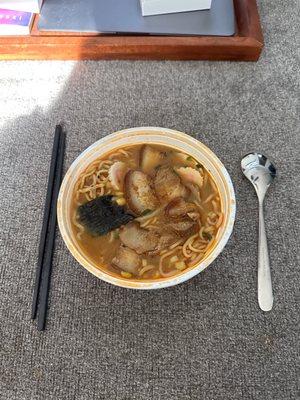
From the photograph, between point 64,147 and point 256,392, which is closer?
point 256,392

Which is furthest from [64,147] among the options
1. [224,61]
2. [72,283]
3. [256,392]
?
[256,392]

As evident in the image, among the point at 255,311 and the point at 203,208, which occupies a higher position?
the point at 203,208

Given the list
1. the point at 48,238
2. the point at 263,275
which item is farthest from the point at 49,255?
the point at 263,275

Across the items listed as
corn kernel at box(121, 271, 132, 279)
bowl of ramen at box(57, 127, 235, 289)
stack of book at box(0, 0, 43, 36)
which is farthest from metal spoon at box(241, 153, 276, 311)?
stack of book at box(0, 0, 43, 36)

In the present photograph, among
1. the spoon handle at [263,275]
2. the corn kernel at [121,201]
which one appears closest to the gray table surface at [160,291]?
the spoon handle at [263,275]

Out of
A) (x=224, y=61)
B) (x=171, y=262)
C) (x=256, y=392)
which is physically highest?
Result: (x=224, y=61)

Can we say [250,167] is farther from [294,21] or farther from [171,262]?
[294,21]

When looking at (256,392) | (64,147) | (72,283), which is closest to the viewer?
(256,392)

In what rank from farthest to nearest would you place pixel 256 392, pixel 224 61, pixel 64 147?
pixel 224 61, pixel 64 147, pixel 256 392
